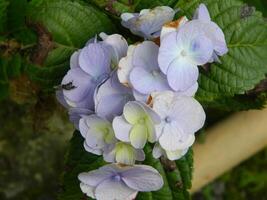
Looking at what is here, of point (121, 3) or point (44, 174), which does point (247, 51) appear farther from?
point (44, 174)

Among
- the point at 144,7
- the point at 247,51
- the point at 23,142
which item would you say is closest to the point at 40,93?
the point at 23,142

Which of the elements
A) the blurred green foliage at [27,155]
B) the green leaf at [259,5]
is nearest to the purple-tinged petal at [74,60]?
the green leaf at [259,5]

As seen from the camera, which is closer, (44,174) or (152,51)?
(152,51)

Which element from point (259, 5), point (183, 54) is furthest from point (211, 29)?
point (259, 5)

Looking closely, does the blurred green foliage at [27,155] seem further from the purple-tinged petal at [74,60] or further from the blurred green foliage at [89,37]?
the purple-tinged petal at [74,60]

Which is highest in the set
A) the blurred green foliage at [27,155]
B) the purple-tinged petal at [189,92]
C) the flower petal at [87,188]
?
the purple-tinged petal at [189,92]

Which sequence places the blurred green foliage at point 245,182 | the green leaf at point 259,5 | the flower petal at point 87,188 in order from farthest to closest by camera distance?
the blurred green foliage at point 245,182
the green leaf at point 259,5
the flower petal at point 87,188

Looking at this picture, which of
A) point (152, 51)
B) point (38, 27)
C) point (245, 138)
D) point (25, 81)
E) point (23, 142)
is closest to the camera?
point (152, 51)
